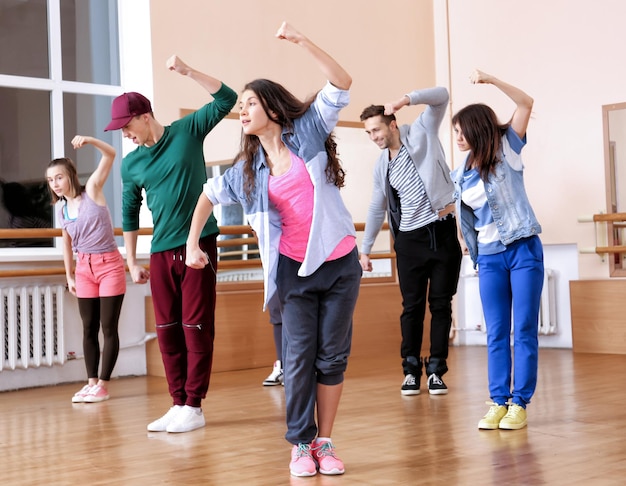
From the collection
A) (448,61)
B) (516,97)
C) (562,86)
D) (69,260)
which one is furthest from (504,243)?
(448,61)

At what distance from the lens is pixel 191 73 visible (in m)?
3.16

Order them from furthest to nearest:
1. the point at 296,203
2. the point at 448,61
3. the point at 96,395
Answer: the point at 448,61 < the point at 96,395 < the point at 296,203

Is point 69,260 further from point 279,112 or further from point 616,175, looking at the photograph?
point 616,175

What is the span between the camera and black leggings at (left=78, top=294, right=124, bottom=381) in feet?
14.4

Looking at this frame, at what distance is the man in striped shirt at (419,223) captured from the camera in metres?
4.07

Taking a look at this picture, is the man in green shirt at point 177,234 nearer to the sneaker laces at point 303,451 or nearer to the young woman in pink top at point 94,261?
the sneaker laces at point 303,451

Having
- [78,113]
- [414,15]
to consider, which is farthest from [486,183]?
[414,15]

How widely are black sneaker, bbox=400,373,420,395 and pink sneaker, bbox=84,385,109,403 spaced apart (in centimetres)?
146

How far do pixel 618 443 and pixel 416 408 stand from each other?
1.02 metres

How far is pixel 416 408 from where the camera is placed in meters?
3.68

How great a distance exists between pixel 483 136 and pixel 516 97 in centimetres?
17

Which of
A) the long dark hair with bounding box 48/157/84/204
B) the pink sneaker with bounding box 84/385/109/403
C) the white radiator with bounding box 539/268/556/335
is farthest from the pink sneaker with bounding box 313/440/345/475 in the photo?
the white radiator with bounding box 539/268/556/335

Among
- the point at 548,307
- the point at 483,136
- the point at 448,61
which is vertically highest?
the point at 448,61

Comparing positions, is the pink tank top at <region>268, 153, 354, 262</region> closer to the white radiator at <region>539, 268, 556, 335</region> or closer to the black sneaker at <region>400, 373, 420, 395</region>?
the black sneaker at <region>400, 373, 420, 395</region>
